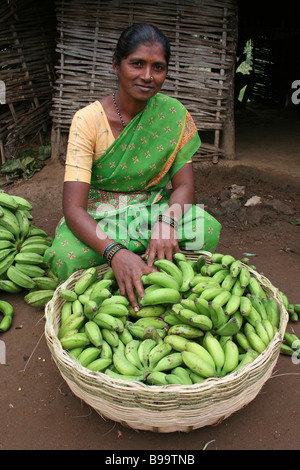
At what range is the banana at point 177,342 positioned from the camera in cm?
192

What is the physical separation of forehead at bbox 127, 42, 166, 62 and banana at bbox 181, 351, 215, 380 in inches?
65.5

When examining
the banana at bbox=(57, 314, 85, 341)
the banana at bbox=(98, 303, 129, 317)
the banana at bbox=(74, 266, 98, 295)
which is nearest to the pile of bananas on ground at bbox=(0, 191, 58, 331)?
the banana at bbox=(74, 266, 98, 295)

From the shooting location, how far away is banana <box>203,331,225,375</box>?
1842mm

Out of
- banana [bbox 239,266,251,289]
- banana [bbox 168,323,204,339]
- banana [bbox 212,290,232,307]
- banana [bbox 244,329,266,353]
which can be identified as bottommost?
banana [bbox 244,329,266,353]

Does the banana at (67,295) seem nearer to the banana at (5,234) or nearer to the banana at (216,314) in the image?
the banana at (216,314)

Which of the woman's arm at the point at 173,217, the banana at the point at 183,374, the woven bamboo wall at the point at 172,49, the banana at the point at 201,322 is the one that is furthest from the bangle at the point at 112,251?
the woven bamboo wall at the point at 172,49

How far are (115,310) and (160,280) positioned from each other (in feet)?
0.95

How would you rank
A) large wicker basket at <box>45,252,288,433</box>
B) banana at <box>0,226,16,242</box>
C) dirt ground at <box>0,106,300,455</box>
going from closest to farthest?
large wicker basket at <box>45,252,288,433</box> < dirt ground at <box>0,106,300,455</box> < banana at <box>0,226,16,242</box>

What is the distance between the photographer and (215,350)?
1.86 m

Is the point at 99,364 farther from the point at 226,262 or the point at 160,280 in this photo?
the point at 226,262

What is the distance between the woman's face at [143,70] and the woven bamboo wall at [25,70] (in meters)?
3.52

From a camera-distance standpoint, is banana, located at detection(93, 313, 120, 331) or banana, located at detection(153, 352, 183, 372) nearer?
banana, located at detection(153, 352, 183, 372)

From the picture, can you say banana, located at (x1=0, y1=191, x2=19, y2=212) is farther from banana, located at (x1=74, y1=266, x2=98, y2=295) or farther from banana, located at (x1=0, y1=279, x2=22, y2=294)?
banana, located at (x1=74, y1=266, x2=98, y2=295)

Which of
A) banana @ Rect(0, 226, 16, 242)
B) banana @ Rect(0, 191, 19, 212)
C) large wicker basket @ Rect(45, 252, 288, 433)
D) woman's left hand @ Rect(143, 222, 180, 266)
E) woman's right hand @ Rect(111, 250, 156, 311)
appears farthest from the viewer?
banana @ Rect(0, 191, 19, 212)
